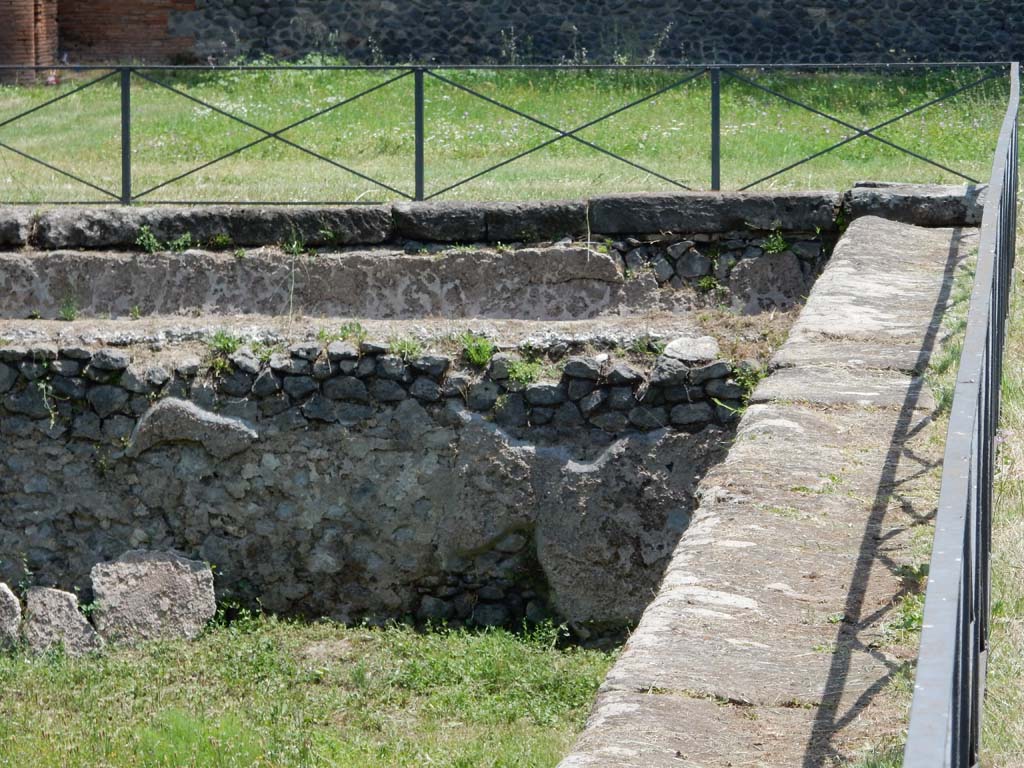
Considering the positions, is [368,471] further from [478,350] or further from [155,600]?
[155,600]

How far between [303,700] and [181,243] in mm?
3293

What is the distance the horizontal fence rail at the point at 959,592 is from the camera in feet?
4.04

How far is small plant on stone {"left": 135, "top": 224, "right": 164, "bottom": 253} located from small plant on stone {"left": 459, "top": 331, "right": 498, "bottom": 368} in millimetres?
2381

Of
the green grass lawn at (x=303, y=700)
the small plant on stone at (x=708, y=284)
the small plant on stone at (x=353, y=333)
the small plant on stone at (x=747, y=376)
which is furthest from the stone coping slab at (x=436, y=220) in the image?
the green grass lawn at (x=303, y=700)

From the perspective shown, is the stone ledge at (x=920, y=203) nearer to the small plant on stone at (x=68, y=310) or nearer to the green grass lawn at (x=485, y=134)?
the green grass lawn at (x=485, y=134)

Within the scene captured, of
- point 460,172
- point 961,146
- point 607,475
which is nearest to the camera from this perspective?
point 607,475

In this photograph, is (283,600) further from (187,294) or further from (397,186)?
(397,186)

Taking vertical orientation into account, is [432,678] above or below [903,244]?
below

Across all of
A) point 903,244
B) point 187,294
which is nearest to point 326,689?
point 187,294

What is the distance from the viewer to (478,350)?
6758mm

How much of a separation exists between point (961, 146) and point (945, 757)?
1026 centimetres

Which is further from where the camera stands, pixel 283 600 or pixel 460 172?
pixel 460 172

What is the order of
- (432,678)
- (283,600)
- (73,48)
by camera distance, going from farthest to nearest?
(73,48) < (283,600) < (432,678)

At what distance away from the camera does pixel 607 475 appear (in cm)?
655
